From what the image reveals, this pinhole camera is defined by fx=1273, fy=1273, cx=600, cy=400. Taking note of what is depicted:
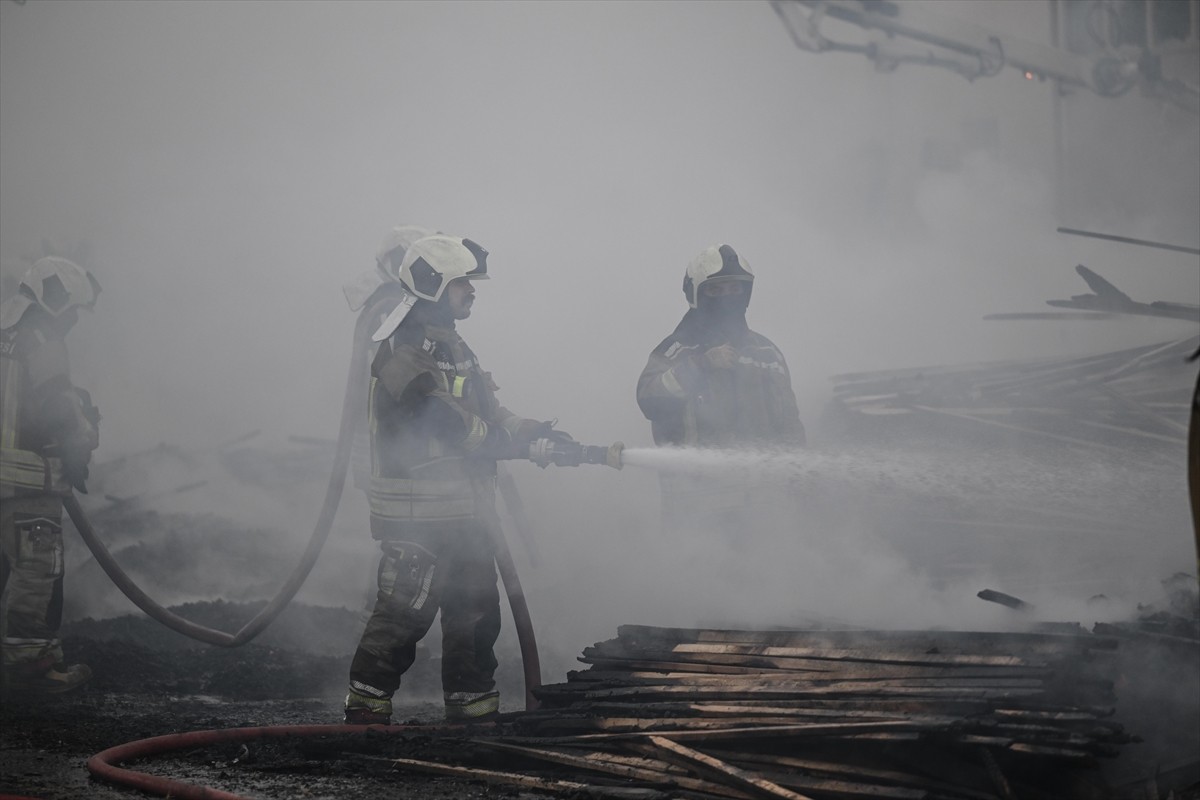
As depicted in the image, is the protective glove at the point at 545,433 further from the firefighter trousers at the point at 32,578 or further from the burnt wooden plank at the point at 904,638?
the firefighter trousers at the point at 32,578

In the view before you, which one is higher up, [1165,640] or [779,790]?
[1165,640]

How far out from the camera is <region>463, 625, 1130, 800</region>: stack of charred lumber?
12.9ft

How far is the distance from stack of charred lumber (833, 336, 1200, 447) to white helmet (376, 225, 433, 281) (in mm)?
4032

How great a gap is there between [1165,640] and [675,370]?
2.88m

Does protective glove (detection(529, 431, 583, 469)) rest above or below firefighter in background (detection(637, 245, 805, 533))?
below

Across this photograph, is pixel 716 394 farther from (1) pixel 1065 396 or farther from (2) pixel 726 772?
(1) pixel 1065 396

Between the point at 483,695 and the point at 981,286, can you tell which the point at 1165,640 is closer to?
the point at 483,695

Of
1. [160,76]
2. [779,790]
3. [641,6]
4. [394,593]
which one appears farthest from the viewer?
[641,6]

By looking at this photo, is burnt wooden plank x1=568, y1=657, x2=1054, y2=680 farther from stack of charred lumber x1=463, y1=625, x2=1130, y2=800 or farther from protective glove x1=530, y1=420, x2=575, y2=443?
protective glove x1=530, y1=420, x2=575, y2=443

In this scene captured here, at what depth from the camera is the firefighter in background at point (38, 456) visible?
7.29 metres

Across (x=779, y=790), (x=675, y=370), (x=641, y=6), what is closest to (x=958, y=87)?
(x=641, y=6)

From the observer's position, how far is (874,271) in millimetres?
12156

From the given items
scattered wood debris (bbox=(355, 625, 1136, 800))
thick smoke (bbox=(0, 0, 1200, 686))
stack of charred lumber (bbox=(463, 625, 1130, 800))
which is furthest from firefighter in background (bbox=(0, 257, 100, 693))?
stack of charred lumber (bbox=(463, 625, 1130, 800))

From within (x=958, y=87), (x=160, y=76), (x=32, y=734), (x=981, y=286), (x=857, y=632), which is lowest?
(x=32, y=734)
